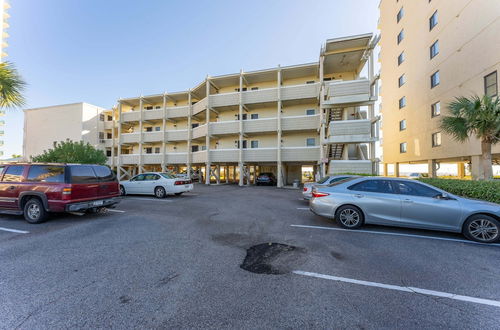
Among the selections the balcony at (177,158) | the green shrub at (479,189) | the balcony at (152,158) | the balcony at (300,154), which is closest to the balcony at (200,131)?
the balcony at (177,158)

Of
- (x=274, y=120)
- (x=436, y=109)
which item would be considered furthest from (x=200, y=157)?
(x=436, y=109)

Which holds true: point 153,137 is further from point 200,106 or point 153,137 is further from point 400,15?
point 400,15

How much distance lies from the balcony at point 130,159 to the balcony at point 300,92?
20796mm

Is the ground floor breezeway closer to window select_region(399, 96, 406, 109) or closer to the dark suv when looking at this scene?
window select_region(399, 96, 406, 109)

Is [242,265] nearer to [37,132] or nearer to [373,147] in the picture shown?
[373,147]

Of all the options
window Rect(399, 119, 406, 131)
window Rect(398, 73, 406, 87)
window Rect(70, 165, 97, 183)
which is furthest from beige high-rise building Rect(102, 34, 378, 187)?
window Rect(70, 165, 97, 183)

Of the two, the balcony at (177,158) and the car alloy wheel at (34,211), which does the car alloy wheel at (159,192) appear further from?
the balcony at (177,158)

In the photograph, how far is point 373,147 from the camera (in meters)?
14.3

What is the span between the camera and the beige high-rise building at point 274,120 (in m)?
14.4

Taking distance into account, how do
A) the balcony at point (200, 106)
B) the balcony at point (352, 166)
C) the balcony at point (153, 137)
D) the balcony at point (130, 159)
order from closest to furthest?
the balcony at point (352, 166) < the balcony at point (200, 106) < the balcony at point (153, 137) < the balcony at point (130, 159)

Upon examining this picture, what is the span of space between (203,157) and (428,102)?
21.9 m

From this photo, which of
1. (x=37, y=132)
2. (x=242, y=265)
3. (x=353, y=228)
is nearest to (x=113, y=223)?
(x=242, y=265)

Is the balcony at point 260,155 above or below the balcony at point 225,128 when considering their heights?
below

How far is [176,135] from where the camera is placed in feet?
78.3
